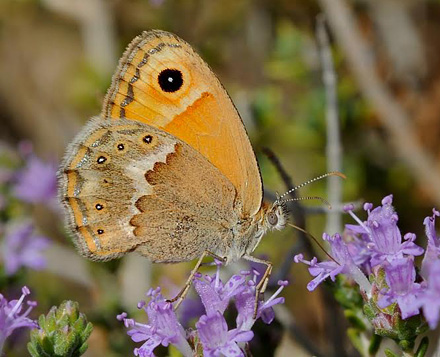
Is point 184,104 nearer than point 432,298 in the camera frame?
No

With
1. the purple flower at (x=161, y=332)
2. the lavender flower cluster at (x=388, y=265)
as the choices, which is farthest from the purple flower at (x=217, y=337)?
the lavender flower cluster at (x=388, y=265)

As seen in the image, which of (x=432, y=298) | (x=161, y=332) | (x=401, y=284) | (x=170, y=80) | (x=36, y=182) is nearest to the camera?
(x=432, y=298)

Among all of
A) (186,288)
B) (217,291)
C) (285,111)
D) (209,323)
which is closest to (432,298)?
(209,323)

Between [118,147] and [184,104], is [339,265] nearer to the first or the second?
[184,104]

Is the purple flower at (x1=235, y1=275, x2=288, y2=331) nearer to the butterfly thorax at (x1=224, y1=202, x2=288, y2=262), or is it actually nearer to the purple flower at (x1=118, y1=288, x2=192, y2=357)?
the purple flower at (x1=118, y1=288, x2=192, y2=357)

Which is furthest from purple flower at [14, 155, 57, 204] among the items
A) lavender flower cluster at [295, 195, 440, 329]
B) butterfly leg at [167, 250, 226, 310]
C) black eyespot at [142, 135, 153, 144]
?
lavender flower cluster at [295, 195, 440, 329]

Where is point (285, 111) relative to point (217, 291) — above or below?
above
